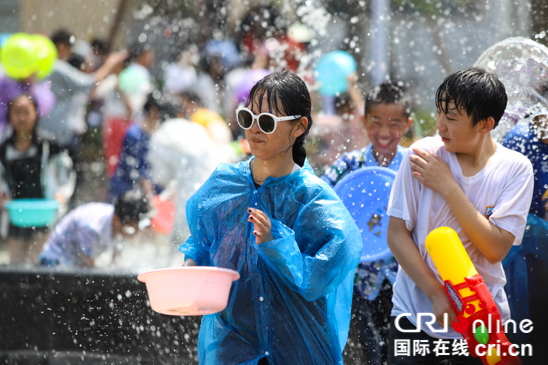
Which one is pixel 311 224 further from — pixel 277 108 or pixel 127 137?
pixel 127 137


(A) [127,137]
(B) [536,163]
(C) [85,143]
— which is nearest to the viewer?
(B) [536,163]

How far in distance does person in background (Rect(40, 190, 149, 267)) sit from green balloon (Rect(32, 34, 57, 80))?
237 cm

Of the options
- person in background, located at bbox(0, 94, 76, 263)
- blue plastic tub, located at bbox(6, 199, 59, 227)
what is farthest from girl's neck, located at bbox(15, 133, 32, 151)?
blue plastic tub, located at bbox(6, 199, 59, 227)

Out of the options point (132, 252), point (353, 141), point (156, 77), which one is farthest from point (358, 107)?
point (156, 77)

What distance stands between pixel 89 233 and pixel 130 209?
0.35 metres

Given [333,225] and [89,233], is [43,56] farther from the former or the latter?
[333,225]

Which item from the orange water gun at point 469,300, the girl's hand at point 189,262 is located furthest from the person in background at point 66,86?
the orange water gun at point 469,300

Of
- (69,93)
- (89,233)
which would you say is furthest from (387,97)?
(69,93)

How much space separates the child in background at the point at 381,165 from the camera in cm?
358

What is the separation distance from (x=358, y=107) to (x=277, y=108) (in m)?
3.24

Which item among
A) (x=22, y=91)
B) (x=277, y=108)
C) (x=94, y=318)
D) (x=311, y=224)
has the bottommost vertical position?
(x=94, y=318)

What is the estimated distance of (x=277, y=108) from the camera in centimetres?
241

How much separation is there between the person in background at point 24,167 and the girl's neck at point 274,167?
4.06 metres

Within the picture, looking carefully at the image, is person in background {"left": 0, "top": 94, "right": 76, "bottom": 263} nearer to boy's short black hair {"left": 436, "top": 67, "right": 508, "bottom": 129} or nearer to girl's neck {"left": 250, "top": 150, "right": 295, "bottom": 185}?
girl's neck {"left": 250, "top": 150, "right": 295, "bottom": 185}
